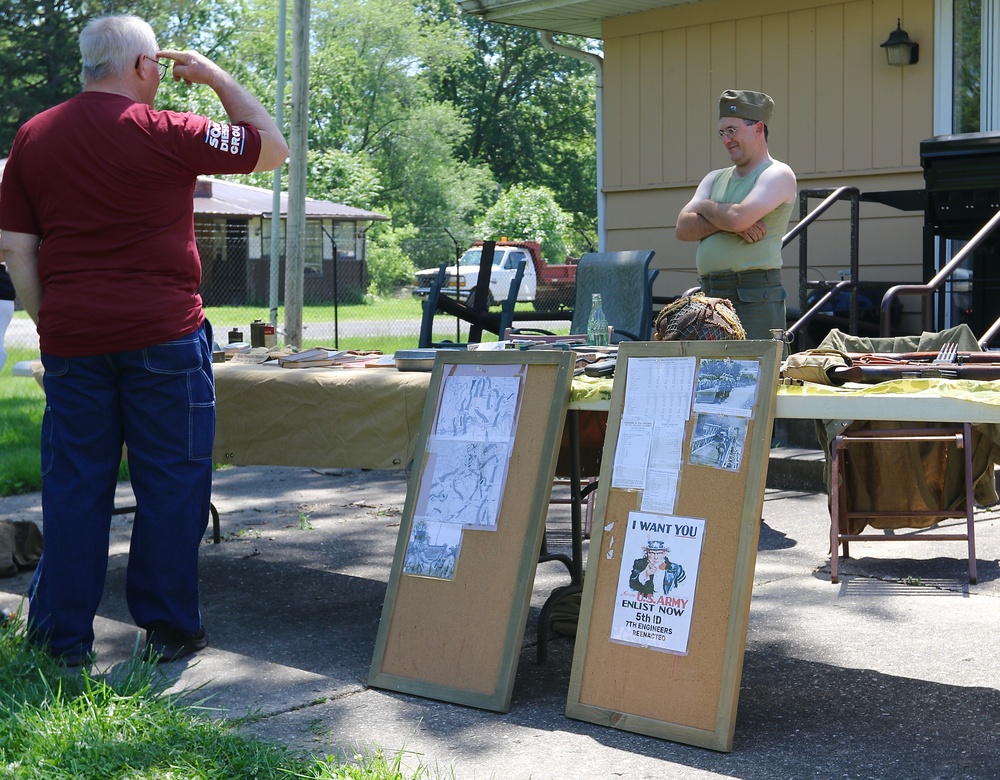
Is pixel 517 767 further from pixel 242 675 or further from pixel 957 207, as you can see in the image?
pixel 957 207

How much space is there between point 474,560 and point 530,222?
43.6 m

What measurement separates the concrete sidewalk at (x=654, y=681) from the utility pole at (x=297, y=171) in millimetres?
9031

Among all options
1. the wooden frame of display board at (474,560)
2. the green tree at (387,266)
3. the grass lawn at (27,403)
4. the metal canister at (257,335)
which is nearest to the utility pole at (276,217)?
the grass lawn at (27,403)

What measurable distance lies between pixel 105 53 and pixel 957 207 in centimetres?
551

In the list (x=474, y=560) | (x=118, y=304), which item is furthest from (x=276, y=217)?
(x=474, y=560)

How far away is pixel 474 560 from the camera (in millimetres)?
3613

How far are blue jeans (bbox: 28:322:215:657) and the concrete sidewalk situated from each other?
28 centimetres

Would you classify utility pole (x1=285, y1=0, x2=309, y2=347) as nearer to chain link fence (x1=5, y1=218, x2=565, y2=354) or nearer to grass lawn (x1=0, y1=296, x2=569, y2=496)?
grass lawn (x1=0, y1=296, x2=569, y2=496)

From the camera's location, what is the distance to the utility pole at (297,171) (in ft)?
48.0

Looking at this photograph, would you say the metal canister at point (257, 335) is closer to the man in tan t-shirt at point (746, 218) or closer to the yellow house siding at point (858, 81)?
the man in tan t-shirt at point (746, 218)

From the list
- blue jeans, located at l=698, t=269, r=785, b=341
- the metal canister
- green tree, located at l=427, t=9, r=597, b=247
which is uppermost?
green tree, located at l=427, t=9, r=597, b=247

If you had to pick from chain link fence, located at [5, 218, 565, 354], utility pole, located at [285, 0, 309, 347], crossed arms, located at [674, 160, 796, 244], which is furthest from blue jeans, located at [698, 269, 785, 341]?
chain link fence, located at [5, 218, 565, 354]

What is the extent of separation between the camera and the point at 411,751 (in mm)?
3125

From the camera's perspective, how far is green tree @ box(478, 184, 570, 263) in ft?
151
